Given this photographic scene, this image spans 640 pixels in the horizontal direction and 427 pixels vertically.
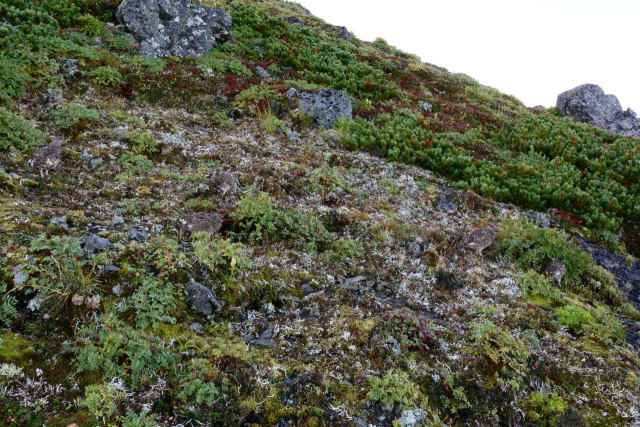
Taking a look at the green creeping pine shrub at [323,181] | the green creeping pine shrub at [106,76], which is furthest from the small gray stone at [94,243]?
the green creeping pine shrub at [106,76]

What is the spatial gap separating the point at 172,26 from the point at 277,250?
16.9 meters

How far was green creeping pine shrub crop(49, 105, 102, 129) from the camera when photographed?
464 inches

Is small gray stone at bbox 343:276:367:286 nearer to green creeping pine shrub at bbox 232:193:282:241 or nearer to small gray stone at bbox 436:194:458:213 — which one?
green creeping pine shrub at bbox 232:193:282:241

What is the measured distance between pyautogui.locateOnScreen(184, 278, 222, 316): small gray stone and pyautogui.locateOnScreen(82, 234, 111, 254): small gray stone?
163 cm

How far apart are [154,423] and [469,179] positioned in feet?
46.7

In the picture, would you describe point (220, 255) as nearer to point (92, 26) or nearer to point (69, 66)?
point (69, 66)

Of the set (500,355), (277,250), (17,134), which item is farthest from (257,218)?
(17,134)

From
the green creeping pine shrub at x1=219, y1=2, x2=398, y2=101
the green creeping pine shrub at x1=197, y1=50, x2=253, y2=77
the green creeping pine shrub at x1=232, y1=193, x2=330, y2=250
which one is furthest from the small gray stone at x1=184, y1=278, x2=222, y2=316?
the green creeping pine shrub at x1=219, y1=2, x2=398, y2=101

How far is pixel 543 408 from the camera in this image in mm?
5969

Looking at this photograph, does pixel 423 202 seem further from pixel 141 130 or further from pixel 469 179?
pixel 141 130

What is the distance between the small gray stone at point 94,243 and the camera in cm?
649

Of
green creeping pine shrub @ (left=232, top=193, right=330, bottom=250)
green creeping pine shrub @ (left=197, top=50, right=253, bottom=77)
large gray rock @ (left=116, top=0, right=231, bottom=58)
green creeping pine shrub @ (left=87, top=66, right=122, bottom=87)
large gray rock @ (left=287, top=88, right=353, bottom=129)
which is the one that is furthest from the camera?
green creeping pine shrub @ (left=197, top=50, right=253, bottom=77)

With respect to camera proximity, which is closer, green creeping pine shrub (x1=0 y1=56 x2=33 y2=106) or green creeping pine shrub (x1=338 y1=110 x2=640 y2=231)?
green creeping pine shrub (x1=0 y1=56 x2=33 y2=106)

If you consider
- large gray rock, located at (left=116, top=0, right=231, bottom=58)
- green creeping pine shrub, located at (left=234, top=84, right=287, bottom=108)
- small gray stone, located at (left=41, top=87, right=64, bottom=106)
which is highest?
large gray rock, located at (left=116, top=0, right=231, bottom=58)
